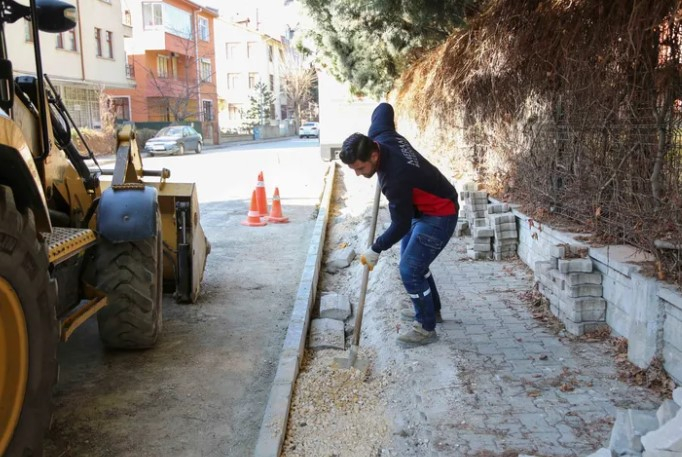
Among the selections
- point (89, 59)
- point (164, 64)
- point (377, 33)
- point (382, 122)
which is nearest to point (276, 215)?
point (377, 33)

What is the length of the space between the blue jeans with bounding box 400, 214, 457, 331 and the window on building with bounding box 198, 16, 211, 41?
2012 inches

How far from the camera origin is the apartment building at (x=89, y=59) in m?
30.0

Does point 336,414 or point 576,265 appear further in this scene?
point 576,265

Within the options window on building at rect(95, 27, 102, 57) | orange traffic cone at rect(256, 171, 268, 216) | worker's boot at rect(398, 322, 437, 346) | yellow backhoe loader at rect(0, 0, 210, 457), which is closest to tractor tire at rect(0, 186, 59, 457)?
A: yellow backhoe loader at rect(0, 0, 210, 457)

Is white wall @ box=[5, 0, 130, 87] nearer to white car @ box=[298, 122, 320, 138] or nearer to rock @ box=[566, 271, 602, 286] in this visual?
white car @ box=[298, 122, 320, 138]

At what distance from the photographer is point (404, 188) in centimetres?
455

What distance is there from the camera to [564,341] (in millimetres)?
4793

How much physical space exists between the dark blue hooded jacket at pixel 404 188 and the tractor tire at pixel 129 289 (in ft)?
5.83

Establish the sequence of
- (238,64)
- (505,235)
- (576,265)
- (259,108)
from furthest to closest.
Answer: (238,64)
(259,108)
(505,235)
(576,265)

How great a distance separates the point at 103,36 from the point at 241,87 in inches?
1567

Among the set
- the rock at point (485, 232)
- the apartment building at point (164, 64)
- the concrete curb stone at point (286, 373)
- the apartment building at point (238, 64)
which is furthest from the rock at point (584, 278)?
the apartment building at point (238, 64)

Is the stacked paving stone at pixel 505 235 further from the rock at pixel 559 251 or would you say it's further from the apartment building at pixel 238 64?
the apartment building at pixel 238 64

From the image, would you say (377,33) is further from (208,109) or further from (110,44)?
(208,109)

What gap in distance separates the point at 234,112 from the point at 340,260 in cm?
6737
